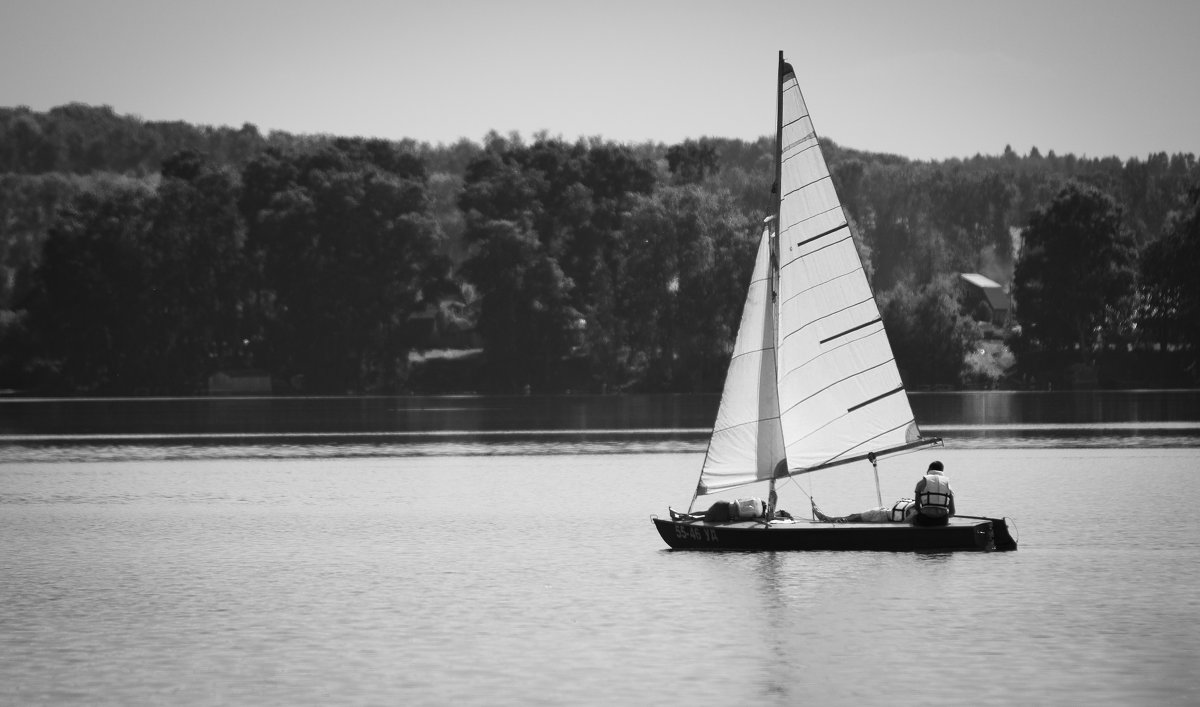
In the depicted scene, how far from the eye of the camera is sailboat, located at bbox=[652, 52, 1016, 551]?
138ft

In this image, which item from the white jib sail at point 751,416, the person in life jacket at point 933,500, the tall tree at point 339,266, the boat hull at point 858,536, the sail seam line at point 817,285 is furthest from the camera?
the tall tree at point 339,266

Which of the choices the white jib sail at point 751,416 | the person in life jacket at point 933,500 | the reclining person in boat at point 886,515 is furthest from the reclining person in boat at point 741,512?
the person in life jacket at point 933,500

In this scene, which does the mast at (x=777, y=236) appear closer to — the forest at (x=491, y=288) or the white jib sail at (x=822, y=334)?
the white jib sail at (x=822, y=334)

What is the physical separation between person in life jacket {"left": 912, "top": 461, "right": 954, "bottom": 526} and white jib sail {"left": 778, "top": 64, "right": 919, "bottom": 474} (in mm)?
1644

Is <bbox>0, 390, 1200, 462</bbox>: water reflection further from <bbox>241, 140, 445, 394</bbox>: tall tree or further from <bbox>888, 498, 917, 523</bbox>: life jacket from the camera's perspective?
<bbox>888, 498, 917, 523</bbox>: life jacket

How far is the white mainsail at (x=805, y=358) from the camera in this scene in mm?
42156

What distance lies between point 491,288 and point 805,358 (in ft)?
449

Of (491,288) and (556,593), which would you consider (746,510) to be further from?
(491,288)

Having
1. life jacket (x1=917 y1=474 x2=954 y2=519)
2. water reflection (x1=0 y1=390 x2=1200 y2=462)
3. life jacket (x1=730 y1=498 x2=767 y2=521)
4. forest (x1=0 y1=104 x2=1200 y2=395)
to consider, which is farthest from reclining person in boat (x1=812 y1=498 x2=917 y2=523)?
forest (x1=0 y1=104 x2=1200 y2=395)

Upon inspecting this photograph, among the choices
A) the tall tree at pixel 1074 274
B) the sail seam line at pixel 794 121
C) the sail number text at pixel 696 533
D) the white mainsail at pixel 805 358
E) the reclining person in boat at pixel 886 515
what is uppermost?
the tall tree at pixel 1074 274

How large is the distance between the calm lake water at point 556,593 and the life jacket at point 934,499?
4.80 ft

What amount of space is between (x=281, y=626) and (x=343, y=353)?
152m

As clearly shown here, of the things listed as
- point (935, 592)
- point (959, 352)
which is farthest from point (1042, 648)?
point (959, 352)

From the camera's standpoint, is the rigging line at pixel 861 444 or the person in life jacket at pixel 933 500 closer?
the person in life jacket at pixel 933 500
